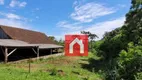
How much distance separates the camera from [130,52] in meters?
16.2

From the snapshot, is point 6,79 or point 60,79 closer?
point 6,79

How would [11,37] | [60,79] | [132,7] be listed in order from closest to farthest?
[60,79]
[132,7]
[11,37]

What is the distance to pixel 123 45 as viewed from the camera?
26234 millimetres

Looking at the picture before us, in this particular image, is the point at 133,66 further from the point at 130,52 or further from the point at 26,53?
the point at 26,53

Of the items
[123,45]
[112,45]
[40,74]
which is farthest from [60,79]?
[112,45]

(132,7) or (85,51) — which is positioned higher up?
(132,7)

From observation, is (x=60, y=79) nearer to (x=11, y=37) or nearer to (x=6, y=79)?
(x=6, y=79)

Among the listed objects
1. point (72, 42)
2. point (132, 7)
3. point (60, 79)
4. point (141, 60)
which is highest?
point (132, 7)

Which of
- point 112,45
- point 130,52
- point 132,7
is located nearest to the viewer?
point 130,52

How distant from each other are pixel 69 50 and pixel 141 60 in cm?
1011

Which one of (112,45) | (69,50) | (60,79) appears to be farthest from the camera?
(112,45)

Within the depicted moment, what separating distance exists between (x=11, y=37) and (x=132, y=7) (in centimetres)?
1858

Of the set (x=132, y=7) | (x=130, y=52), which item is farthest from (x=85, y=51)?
(x=132, y=7)

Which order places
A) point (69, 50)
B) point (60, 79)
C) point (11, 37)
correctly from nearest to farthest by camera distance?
1. point (69, 50)
2. point (60, 79)
3. point (11, 37)
